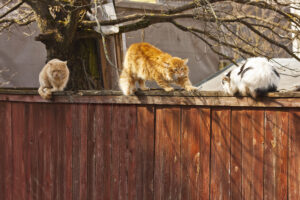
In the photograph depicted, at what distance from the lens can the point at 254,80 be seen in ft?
9.53

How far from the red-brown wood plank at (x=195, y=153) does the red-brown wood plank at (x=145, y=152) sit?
1.37ft

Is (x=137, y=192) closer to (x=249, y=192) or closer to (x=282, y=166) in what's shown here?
(x=249, y=192)

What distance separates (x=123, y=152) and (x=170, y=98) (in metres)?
0.92

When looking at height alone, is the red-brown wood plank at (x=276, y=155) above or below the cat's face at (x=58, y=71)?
below

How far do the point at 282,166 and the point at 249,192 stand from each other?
38cm

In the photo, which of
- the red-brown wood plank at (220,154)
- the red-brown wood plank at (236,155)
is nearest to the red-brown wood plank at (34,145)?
the red-brown wood plank at (220,154)

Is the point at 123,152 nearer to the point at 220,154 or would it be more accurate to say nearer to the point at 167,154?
the point at 167,154

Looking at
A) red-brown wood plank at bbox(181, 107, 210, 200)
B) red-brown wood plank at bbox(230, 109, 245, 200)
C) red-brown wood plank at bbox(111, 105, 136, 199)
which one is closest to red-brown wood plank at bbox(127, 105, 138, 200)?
red-brown wood plank at bbox(111, 105, 136, 199)

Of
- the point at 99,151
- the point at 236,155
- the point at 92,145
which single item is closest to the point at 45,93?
the point at 92,145

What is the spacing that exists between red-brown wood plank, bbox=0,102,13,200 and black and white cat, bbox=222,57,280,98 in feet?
12.3

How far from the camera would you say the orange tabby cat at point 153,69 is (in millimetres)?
3842

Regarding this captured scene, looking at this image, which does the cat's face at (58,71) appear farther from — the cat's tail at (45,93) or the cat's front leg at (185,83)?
the cat's front leg at (185,83)

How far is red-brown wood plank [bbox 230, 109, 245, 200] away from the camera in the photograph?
10.2ft

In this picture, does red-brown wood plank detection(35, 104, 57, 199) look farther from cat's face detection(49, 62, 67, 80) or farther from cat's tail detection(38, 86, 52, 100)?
cat's face detection(49, 62, 67, 80)
